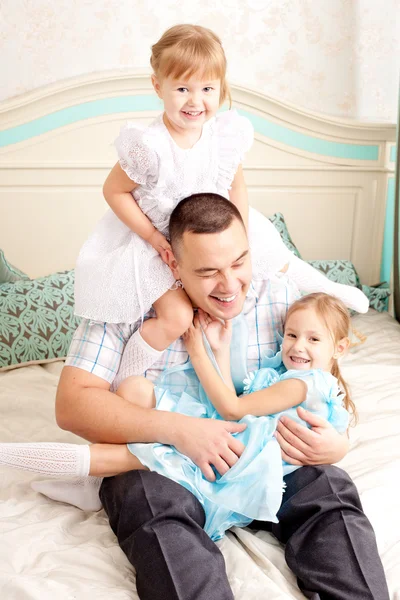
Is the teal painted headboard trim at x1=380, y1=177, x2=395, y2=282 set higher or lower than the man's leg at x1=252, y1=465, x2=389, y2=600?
higher

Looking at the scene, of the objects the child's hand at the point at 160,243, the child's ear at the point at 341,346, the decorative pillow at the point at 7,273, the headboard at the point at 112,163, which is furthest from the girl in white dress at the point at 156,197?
the headboard at the point at 112,163

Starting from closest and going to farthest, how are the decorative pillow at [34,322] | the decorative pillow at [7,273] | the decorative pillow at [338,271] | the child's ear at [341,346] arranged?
the child's ear at [341,346]
the decorative pillow at [34,322]
the decorative pillow at [7,273]
the decorative pillow at [338,271]

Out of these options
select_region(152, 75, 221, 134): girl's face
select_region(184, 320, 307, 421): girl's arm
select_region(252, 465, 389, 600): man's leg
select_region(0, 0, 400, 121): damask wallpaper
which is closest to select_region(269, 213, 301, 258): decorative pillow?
select_region(0, 0, 400, 121): damask wallpaper

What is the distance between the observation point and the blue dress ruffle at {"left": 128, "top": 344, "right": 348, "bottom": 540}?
1.37 meters

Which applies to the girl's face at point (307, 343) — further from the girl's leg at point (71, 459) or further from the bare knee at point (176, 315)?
the girl's leg at point (71, 459)

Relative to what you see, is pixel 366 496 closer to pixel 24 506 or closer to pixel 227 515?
pixel 227 515

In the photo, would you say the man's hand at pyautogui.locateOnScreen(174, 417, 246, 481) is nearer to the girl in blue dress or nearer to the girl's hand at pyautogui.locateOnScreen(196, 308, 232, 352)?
the girl in blue dress

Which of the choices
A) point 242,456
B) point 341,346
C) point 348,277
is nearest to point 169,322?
point 242,456

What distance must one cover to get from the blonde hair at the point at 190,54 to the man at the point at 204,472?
29 centimetres

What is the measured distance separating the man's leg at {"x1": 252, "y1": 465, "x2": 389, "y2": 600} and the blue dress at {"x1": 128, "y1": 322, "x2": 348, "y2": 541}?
0.06m

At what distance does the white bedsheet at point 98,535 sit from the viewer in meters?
1.24

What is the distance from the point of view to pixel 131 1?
110 inches

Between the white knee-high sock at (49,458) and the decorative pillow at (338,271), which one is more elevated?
the decorative pillow at (338,271)

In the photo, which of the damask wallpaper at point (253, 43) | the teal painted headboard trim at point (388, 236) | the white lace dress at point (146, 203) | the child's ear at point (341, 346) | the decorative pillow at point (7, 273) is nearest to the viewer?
the white lace dress at point (146, 203)
